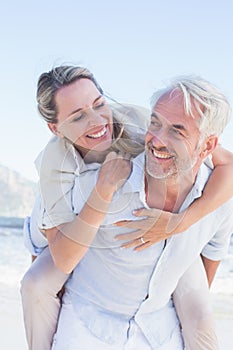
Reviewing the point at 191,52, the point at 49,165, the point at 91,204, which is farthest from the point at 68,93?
the point at 191,52

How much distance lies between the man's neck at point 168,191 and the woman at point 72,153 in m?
0.06

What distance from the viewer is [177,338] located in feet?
7.23

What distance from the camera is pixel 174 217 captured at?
2094 mm

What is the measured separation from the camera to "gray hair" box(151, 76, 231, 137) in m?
2.01

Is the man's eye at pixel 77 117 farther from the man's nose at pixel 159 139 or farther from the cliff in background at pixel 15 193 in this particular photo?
the cliff in background at pixel 15 193

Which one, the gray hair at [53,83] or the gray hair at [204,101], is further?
the gray hair at [53,83]

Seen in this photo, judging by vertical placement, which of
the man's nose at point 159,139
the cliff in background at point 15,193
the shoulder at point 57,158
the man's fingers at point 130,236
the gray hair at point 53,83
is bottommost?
the cliff in background at point 15,193

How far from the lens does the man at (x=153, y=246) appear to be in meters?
2.02

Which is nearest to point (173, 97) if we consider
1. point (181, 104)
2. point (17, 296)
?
point (181, 104)

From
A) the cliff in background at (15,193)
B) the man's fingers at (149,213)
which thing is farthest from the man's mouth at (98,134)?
the cliff in background at (15,193)

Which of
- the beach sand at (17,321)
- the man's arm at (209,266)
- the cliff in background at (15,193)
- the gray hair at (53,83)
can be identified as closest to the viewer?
the gray hair at (53,83)

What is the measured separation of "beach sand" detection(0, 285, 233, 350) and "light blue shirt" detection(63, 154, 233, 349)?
1505 millimetres

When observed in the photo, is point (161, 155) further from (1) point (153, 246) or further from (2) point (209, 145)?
(1) point (153, 246)

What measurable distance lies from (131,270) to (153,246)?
104 millimetres
